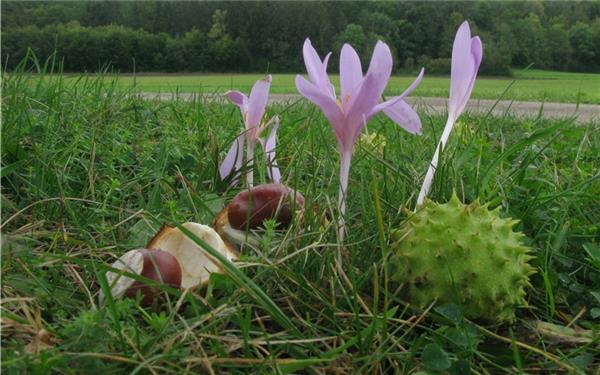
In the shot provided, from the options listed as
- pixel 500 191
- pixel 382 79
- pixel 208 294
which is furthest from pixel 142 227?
pixel 500 191

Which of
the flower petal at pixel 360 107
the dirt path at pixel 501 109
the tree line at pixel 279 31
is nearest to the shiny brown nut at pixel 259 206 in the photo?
the flower petal at pixel 360 107

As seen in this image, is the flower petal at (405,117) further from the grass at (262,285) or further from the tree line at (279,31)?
the tree line at (279,31)

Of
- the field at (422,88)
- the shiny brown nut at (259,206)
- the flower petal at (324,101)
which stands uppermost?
the flower petal at (324,101)

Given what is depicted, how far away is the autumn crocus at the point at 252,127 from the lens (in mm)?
1558

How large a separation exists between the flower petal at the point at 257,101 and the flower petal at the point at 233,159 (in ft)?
0.35

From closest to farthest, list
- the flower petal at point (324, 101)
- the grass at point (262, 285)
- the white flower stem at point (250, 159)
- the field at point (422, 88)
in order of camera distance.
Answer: the grass at point (262, 285) → the flower petal at point (324, 101) → the white flower stem at point (250, 159) → the field at point (422, 88)

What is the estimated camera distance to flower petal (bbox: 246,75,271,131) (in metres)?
1.54

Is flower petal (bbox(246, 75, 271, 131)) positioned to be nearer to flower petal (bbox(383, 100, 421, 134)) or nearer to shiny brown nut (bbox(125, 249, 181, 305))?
flower petal (bbox(383, 100, 421, 134))

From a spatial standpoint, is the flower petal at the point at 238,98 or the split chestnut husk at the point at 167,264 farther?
the flower petal at the point at 238,98

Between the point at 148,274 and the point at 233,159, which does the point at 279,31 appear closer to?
the point at 233,159

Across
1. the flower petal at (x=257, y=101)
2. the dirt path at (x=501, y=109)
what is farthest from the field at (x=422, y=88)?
the flower petal at (x=257, y=101)

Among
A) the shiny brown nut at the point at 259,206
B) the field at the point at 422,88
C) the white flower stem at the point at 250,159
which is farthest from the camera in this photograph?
the field at the point at 422,88

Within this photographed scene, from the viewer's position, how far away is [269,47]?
33844 millimetres

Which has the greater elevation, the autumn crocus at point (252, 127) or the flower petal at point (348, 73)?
the flower petal at point (348, 73)
